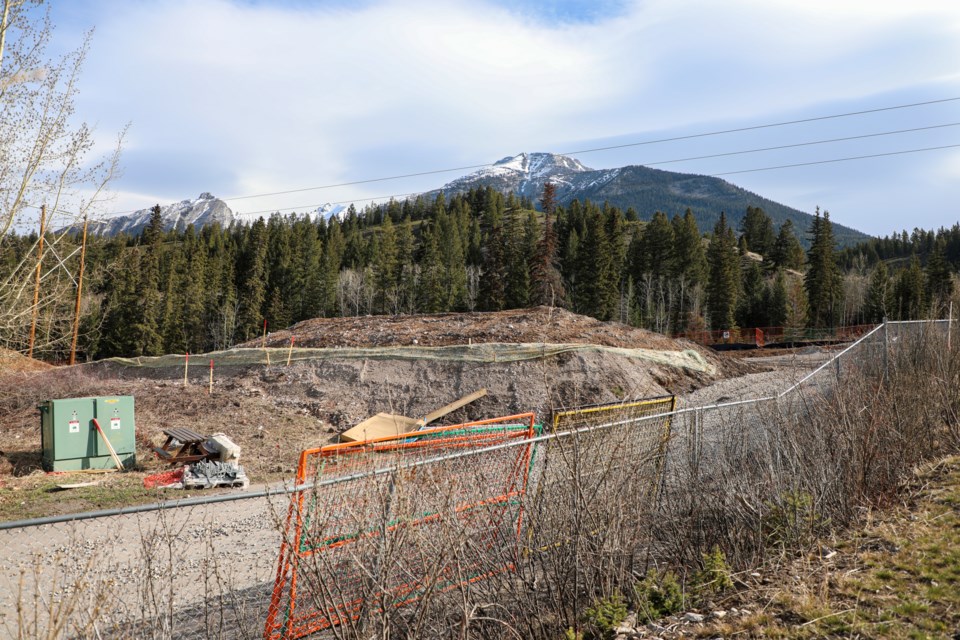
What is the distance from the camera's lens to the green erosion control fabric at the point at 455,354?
1981 cm

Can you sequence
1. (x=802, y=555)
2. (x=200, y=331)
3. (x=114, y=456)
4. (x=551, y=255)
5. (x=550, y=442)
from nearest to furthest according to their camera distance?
1. (x=550, y=442)
2. (x=802, y=555)
3. (x=114, y=456)
4. (x=551, y=255)
5. (x=200, y=331)

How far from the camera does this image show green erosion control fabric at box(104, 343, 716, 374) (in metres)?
19.8

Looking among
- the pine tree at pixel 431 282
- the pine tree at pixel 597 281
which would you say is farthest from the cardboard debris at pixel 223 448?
the pine tree at pixel 431 282

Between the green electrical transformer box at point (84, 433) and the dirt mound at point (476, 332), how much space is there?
451 inches

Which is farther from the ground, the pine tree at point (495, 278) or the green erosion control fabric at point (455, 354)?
the pine tree at point (495, 278)

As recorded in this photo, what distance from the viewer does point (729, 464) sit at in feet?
19.7

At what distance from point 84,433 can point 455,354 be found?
34.6 feet

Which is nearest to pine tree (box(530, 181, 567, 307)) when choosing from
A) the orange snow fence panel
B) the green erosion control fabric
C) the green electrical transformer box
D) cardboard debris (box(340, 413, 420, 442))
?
the green erosion control fabric

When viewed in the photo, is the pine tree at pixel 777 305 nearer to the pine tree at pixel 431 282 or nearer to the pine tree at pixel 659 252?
the pine tree at pixel 659 252

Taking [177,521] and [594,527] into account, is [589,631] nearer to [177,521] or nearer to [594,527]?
[594,527]

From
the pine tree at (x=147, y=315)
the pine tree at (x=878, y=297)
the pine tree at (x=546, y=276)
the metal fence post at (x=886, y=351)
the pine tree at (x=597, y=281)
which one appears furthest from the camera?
the pine tree at (x=597, y=281)

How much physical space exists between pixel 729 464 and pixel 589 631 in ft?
8.43

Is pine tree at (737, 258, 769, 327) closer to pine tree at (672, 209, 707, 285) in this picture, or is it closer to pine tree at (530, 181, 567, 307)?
pine tree at (672, 209, 707, 285)

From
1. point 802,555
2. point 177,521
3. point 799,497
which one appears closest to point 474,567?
point 802,555
